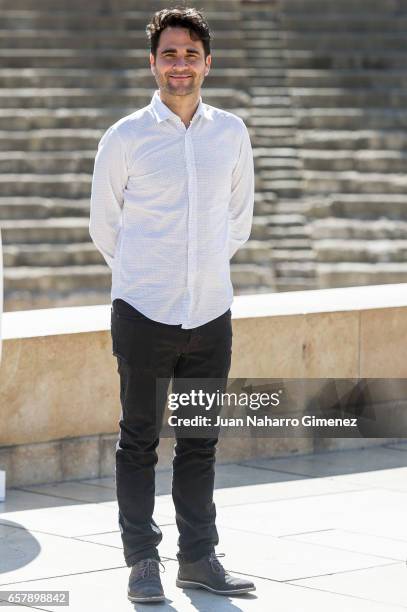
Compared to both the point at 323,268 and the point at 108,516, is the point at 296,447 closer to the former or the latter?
the point at 108,516

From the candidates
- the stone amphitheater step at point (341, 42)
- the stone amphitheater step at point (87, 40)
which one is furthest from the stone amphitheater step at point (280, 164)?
the stone amphitheater step at point (341, 42)

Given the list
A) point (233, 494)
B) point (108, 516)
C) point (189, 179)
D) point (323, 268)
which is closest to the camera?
point (189, 179)

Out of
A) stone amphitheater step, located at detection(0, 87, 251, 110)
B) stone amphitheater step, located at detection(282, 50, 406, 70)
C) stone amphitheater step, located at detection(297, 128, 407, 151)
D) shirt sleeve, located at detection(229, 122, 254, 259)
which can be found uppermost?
stone amphitheater step, located at detection(282, 50, 406, 70)

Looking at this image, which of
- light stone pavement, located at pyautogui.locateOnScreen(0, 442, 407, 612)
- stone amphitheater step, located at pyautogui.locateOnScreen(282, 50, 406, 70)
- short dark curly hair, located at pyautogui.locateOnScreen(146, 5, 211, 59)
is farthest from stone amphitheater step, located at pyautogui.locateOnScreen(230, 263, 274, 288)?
short dark curly hair, located at pyautogui.locateOnScreen(146, 5, 211, 59)

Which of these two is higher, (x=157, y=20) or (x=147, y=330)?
(x=157, y=20)

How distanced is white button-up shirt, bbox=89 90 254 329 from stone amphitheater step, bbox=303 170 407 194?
36.6 feet

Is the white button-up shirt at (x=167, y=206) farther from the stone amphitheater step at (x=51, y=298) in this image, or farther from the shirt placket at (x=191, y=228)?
the stone amphitheater step at (x=51, y=298)

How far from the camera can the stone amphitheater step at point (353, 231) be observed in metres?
15.3

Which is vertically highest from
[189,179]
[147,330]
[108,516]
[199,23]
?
[199,23]

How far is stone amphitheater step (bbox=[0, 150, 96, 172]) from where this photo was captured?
15.3 m

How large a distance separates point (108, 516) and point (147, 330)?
1467mm

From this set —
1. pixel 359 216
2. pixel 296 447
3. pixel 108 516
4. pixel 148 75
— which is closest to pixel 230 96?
pixel 148 75

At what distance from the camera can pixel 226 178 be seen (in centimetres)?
467

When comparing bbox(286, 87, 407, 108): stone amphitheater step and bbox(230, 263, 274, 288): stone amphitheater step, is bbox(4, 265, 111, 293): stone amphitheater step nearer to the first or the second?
bbox(230, 263, 274, 288): stone amphitheater step
